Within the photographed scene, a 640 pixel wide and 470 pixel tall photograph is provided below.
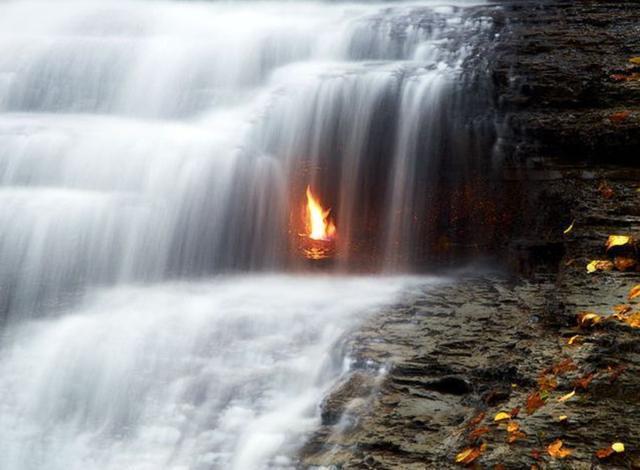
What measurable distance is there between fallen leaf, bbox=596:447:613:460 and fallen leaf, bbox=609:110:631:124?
4261mm

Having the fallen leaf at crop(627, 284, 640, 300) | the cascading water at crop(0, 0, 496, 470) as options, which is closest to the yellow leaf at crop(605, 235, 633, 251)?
the fallen leaf at crop(627, 284, 640, 300)

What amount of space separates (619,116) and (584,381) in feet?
12.4

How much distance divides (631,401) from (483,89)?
4635 mm

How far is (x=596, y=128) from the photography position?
286 inches

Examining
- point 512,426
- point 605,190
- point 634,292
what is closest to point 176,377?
point 512,426

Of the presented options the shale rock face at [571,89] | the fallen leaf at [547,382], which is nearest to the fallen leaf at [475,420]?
the fallen leaf at [547,382]

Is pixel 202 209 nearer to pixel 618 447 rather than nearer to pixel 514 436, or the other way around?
pixel 514 436

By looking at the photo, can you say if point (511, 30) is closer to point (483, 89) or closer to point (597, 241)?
point (483, 89)

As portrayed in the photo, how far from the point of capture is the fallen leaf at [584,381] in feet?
14.6

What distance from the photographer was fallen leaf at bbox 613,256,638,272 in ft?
18.9

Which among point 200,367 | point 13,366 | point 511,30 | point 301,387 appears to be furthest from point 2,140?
point 511,30

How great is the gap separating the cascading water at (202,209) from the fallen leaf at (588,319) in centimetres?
190

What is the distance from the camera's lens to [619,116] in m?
7.30

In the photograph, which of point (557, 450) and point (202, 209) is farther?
point (202, 209)
